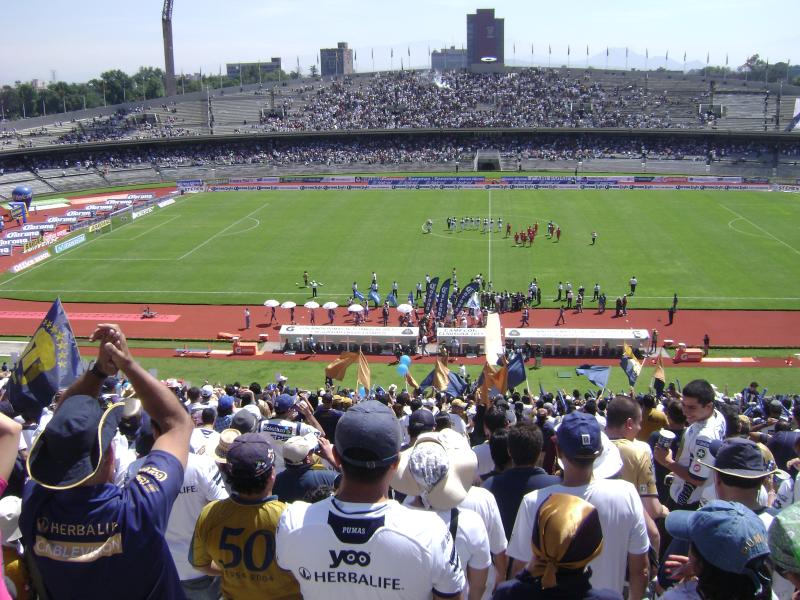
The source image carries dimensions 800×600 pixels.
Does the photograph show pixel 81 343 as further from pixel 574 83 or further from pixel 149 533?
pixel 574 83

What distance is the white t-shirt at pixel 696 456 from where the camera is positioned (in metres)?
8.34

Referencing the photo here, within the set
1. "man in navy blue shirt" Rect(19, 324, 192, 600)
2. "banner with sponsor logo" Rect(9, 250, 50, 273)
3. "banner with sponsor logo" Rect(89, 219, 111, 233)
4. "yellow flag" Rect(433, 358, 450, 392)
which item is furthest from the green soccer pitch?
"man in navy blue shirt" Rect(19, 324, 192, 600)

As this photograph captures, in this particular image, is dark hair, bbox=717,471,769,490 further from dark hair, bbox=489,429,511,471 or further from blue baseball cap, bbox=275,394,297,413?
blue baseball cap, bbox=275,394,297,413

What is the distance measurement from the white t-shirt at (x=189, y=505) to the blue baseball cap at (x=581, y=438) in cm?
310

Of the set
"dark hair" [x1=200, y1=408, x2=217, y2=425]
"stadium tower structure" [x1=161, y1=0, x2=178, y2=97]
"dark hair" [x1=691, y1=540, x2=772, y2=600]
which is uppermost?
"stadium tower structure" [x1=161, y1=0, x2=178, y2=97]

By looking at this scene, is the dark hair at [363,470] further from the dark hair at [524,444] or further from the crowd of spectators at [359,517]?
the dark hair at [524,444]

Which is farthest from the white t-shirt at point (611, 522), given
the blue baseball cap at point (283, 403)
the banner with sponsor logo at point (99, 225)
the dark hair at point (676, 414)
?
the banner with sponsor logo at point (99, 225)

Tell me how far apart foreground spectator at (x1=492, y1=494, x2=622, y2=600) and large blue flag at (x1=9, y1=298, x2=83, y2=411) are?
28.6 feet

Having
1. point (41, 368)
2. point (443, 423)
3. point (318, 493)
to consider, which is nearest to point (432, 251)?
point (41, 368)

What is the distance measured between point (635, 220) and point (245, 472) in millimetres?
56125

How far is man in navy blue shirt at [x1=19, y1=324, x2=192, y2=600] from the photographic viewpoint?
437 centimetres

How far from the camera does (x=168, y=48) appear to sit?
117 m

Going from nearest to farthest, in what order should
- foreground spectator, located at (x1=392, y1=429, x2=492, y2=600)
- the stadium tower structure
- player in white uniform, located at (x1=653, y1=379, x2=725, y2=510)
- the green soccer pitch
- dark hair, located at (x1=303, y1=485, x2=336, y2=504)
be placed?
foreground spectator, located at (x1=392, y1=429, x2=492, y2=600), dark hair, located at (x1=303, y1=485, x2=336, y2=504), player in white uniform, located at (x1=653, y1=379, x2=725, y2=510), the green soccer pitch, the stadium tower structure

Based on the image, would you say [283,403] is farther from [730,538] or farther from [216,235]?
[216,235]
